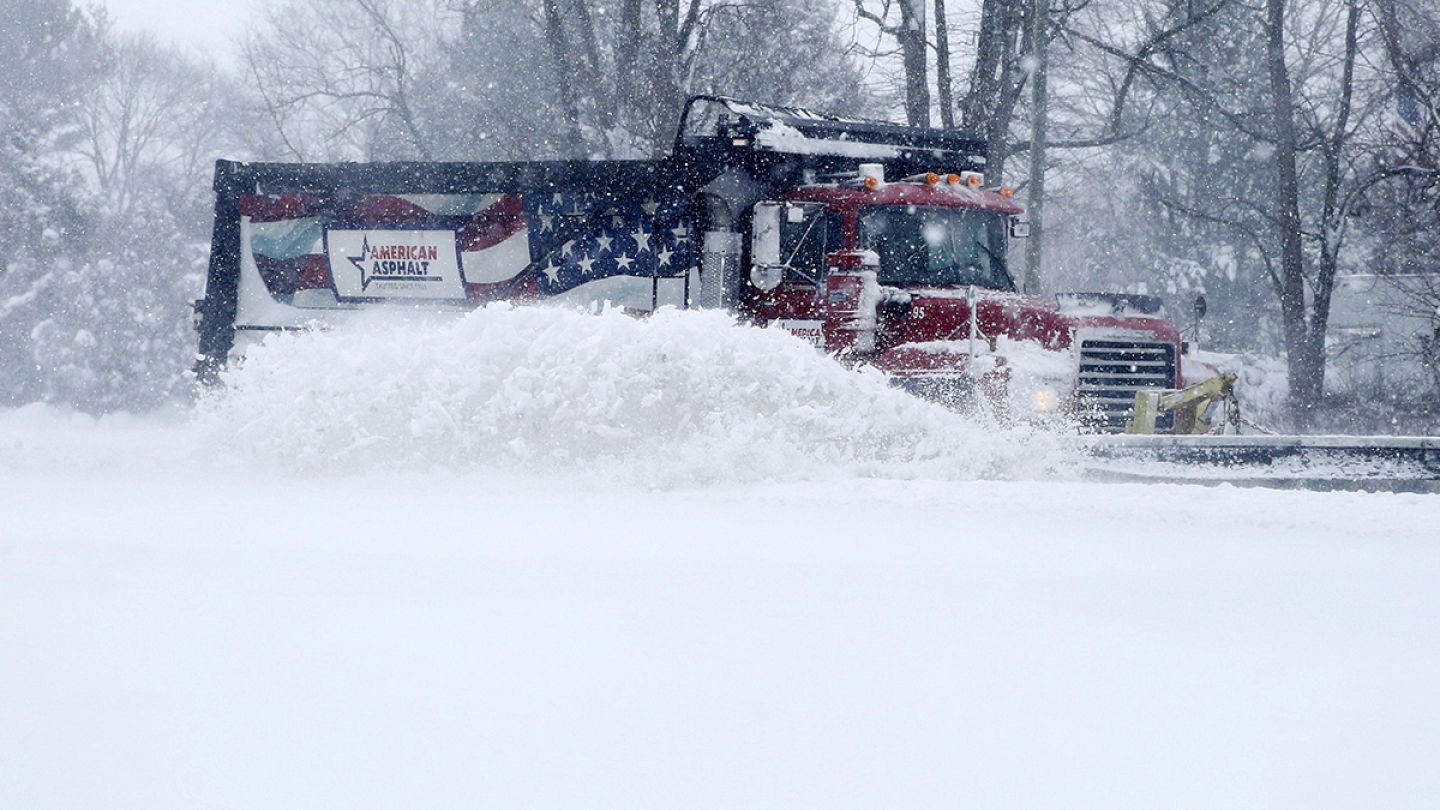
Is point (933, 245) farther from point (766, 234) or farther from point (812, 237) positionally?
point (766, 234)

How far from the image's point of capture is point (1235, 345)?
33438 mm

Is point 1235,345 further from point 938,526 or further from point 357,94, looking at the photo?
point 938,526

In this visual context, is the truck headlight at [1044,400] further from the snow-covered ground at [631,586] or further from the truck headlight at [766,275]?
the truck headlight at [766,275]

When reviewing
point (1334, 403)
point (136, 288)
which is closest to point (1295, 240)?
point (1334, 403)

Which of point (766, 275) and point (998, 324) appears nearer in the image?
point (998, 324)

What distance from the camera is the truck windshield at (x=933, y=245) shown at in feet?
33.5

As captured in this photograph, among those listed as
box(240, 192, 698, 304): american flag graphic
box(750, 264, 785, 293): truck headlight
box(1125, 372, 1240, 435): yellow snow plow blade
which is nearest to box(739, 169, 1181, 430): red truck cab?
A: box(750, 264, 785, 293): truck headlight

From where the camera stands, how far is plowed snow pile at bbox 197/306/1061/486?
26.5 ft

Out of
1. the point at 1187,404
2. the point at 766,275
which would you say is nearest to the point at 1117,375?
the point at 1187,404

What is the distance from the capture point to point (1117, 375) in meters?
9.89

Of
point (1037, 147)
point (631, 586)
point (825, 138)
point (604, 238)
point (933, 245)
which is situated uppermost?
point (1037, 147)

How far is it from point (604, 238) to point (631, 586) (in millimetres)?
6614

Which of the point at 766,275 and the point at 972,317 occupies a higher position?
the point at 766,275

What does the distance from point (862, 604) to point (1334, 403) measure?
1814 cm
